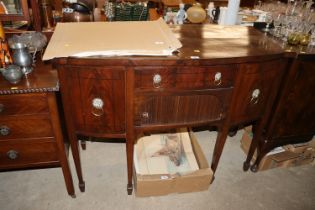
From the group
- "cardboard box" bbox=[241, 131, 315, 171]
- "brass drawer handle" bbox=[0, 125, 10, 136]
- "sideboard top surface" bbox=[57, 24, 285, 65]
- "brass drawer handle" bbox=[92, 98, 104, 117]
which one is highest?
"sideboard top surface" bbox=[57, 24, 285, 65]

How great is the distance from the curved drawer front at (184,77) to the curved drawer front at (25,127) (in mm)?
468

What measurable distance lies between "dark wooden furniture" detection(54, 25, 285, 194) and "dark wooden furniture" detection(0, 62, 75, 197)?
0.07m

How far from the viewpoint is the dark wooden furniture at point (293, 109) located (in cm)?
134

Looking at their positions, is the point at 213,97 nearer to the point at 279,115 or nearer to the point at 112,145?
the point at 279,115

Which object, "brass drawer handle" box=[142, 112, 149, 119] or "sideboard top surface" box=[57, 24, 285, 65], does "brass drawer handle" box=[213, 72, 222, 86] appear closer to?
"sideboard top surface" box=[57, 24, 285, 65]

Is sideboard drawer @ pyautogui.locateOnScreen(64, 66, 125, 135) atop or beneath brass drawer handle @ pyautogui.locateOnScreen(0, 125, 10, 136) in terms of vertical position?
atop

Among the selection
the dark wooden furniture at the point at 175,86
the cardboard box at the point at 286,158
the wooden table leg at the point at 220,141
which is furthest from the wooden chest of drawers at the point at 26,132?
the cardboard box at the point at 286,158

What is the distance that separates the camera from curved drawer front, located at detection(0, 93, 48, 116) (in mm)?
1066

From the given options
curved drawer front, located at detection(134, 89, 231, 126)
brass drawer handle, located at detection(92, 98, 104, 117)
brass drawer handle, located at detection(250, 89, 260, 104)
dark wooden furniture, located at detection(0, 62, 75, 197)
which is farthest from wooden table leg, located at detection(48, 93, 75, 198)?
brass drawer handle, located at detection(250, 89, 260, 104)

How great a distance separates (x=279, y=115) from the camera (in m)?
1.53

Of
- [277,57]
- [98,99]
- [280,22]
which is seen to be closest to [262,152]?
[277,57]

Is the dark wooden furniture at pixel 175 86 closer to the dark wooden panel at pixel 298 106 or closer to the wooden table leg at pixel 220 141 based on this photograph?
the wooden table leg at pixel 220 141

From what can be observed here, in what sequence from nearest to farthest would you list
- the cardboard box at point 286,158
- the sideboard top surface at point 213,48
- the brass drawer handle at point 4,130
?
the sideboard top surface at point 213,48
the brass drawer handle at point 4,130
the cardboard box at point 286,158

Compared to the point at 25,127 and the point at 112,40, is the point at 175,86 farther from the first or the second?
the point at 25,127
